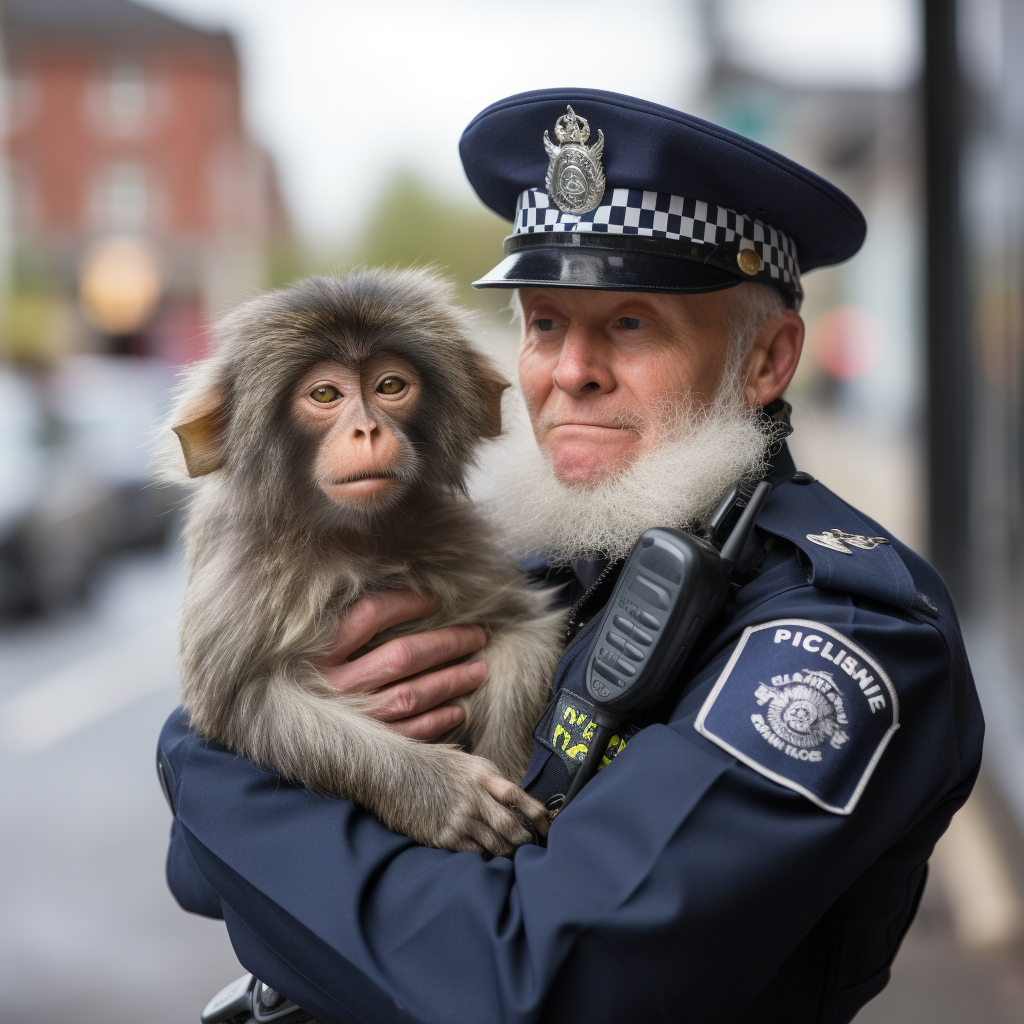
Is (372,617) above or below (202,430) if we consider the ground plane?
below

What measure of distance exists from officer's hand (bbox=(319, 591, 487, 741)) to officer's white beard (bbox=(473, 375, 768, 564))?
25 cm

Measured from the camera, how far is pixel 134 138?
115 feet

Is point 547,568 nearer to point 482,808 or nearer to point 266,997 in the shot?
point 482,808

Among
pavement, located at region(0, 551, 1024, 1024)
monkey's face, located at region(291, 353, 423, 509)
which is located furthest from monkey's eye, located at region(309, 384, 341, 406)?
pavement, located at region(0, 551, 1024, 1024)

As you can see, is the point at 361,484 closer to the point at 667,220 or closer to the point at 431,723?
the point at 431,723

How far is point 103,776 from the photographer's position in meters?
6.45

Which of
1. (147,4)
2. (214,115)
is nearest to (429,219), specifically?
(214,115)

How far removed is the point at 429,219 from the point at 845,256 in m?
34.3

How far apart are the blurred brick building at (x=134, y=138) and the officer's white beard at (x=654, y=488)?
34.0 metres

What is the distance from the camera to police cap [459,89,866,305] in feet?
5.75

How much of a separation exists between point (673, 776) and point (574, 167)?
1.03 metres

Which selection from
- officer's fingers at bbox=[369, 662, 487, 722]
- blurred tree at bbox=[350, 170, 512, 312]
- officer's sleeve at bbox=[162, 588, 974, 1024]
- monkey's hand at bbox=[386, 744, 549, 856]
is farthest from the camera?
blurred tree at bbox=[350, 170, 512, 312]

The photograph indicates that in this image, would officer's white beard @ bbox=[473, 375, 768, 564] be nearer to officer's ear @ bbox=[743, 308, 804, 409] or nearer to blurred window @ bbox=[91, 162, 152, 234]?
officer's ear @ bbox=[743, 308, 804, 409]

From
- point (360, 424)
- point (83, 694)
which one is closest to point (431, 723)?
point (360, 424)
